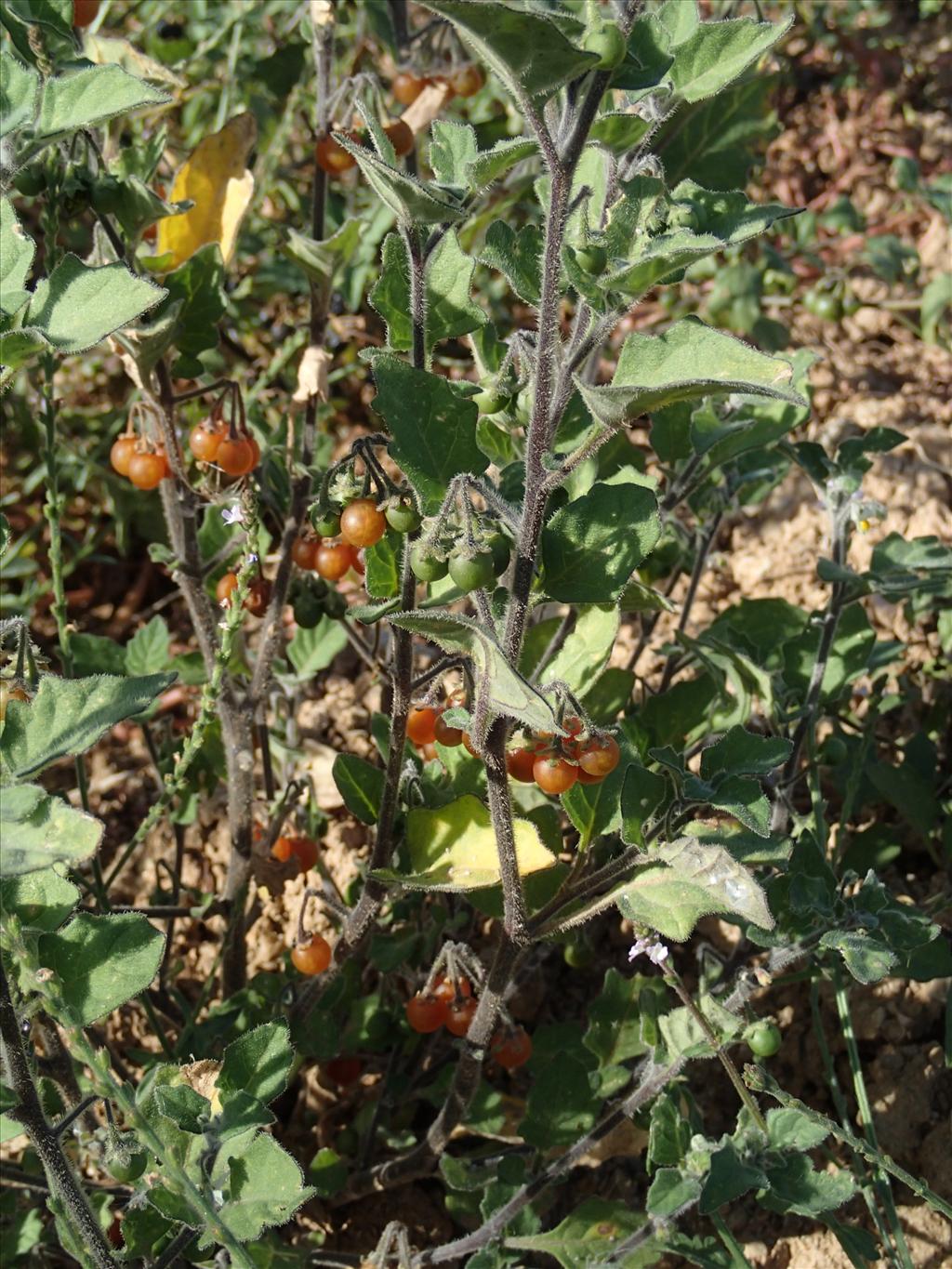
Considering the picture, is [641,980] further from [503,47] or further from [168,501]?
A: [503,47]

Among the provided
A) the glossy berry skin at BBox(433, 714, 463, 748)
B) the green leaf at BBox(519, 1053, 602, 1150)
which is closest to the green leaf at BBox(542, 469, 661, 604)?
the glossy berry skin at BBox(433, 714, 463, 748)

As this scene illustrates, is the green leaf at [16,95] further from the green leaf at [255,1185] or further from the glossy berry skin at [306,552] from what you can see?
the green leaf at [255,1185]

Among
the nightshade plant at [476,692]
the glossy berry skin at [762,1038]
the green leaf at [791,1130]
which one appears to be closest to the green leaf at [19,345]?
the nightshade plant at [476,692]

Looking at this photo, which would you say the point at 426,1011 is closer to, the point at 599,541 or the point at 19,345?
the point at 599,541

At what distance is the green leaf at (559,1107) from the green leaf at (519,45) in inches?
59.9

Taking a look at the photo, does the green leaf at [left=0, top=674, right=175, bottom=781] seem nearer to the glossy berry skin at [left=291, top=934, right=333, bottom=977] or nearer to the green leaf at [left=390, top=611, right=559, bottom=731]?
the green leaf at [left=390, top=611, right=559, bottom=731]

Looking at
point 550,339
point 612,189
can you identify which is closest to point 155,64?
point 612,189

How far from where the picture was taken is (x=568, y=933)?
7.12ft

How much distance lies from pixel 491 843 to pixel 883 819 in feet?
4.20

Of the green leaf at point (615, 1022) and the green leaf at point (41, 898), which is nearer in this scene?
the green leaf at point (41, 898)

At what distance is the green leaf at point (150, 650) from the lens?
2.39 metres

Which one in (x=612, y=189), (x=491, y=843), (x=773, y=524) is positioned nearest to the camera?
(x=612, y=189)

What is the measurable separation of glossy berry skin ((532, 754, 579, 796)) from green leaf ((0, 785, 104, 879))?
1.93ft

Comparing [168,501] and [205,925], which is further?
[205,925]
